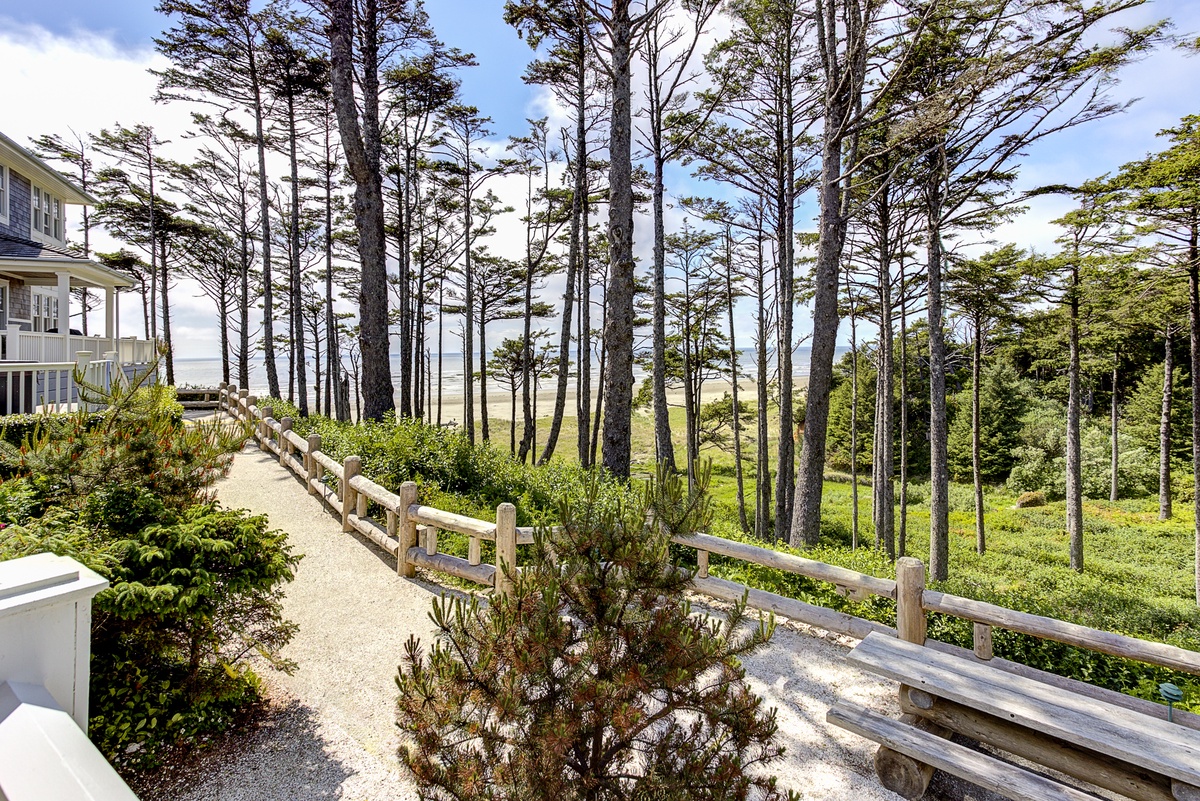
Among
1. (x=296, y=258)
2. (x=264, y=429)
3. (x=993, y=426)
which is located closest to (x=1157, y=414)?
(x=993, y=426)

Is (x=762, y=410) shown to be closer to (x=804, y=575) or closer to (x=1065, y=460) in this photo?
(x=804, y=575)

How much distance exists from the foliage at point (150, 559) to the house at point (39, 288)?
8.27 meters

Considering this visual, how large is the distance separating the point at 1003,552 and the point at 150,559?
22.7 metres

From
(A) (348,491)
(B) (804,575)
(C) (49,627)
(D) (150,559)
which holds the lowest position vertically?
(B) (804,575)

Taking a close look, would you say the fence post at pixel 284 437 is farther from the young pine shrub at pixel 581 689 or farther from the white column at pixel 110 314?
the young pine shrub at pixel 581 689

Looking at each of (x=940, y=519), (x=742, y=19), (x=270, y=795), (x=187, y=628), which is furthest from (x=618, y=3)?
(x=940, y=519)

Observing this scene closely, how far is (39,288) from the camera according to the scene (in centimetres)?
1570

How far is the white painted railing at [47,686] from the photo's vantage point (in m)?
1.01

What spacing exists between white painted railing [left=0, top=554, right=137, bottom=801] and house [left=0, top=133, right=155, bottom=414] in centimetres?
1151

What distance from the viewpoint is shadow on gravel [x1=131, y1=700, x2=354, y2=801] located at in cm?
298

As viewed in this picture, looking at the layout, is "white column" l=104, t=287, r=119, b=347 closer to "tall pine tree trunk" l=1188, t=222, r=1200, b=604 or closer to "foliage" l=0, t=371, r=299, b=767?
"foliage" l=0, t=371, r=299, b=767

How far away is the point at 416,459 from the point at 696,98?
11.0 meters

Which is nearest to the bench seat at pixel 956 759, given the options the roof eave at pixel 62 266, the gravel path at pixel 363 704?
the gravel path at pixel 363 704

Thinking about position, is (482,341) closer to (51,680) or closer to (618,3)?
(618,3)
